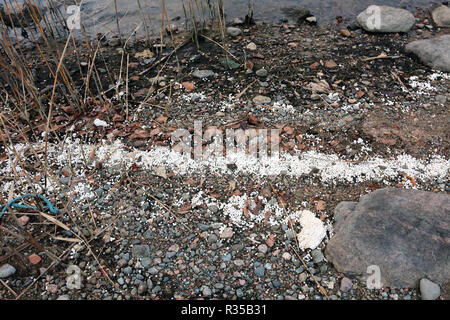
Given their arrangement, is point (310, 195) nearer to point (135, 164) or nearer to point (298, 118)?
point (298, 118)

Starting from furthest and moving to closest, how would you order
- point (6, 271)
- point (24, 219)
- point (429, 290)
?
point (24, 219), point (6, 271), point (429, 290)

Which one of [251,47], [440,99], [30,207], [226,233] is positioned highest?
[251,47]

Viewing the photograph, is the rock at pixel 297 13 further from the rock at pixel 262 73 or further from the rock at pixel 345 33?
the rock at pixel 262 73

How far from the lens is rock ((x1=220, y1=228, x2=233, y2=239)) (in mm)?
2193

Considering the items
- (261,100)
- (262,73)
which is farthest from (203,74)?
(261,100)

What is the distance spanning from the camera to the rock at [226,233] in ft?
7.20

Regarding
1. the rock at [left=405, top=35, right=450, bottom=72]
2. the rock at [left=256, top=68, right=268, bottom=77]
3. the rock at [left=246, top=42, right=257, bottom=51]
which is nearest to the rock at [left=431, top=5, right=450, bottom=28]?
the rock at [left=405, top=35, right=450, bottom=72]

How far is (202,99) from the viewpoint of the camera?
317 cm

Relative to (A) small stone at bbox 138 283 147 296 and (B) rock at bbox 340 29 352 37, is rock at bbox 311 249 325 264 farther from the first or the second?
(B) rock at bbox 340 29 352 37

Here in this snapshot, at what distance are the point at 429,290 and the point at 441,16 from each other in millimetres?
3824

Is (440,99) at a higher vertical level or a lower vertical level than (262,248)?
higher

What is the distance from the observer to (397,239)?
1947 mm

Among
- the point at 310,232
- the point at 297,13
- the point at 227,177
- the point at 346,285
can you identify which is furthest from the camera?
the point at 297,13

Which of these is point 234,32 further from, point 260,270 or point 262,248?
point 260,270
